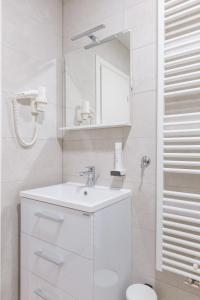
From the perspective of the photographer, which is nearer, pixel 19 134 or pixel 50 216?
pixel 50 216

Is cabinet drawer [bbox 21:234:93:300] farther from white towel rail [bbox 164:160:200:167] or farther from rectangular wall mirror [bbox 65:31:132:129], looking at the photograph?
rectangular wall mirror [bbox 65:31:132:129]

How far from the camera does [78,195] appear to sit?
4.81 ft

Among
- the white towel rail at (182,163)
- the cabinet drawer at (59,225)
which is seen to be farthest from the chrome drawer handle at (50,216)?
the white towel rail at (182,163)

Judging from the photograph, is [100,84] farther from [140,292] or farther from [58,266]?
[140,292]

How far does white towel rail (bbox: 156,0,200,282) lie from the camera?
108 centimetres

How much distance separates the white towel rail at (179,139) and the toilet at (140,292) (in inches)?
6.1

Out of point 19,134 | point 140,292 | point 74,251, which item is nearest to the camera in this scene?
point 74,251

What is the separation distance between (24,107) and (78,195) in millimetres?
700

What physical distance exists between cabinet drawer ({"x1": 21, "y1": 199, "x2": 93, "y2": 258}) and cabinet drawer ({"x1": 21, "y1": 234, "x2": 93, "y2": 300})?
0.13 feet

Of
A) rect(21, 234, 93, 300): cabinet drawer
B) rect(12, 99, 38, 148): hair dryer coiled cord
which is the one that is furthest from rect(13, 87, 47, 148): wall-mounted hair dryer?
rect(21, 234, 93, 300): cabinet drawer

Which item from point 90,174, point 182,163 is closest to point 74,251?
point 90,174

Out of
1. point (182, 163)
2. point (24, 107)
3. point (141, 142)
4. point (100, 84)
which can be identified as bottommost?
point (182, 163)

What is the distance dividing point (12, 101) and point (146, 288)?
4.57 ft

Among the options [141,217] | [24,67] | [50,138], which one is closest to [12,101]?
[24,67]
